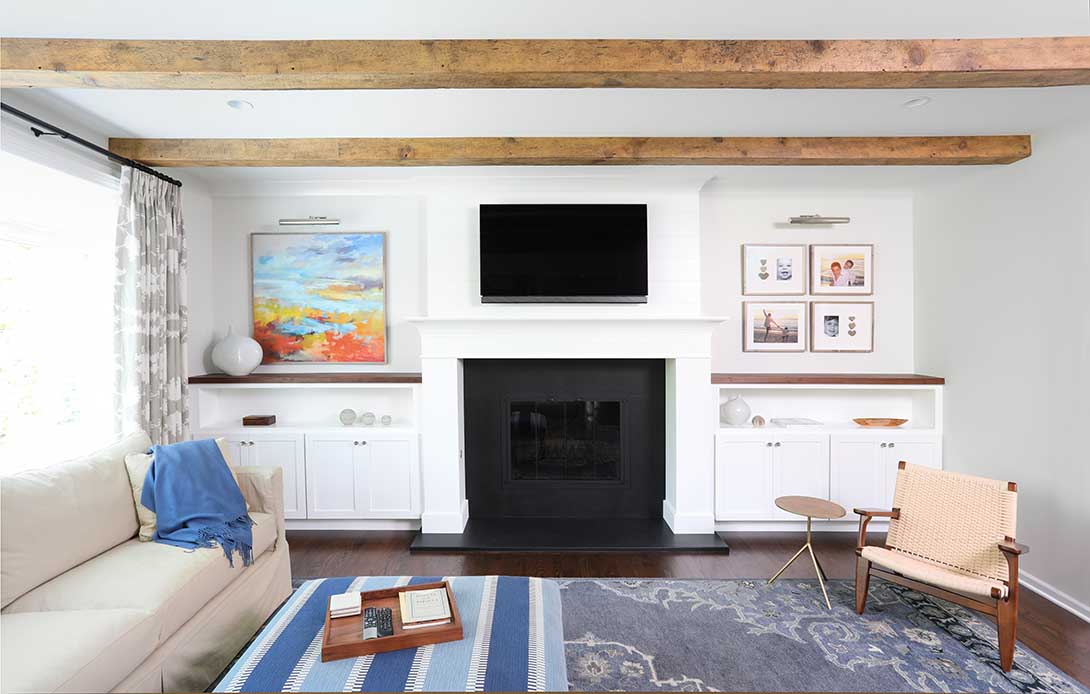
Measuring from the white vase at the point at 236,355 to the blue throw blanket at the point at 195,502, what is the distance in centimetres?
130

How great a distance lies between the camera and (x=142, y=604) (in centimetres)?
190

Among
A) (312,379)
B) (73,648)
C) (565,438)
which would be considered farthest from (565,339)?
(73,648)

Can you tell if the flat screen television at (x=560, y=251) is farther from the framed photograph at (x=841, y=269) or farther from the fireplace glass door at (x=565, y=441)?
the framed photograph at (x=841, y=269)

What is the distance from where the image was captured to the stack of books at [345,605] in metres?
1.88

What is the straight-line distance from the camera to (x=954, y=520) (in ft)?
8.68

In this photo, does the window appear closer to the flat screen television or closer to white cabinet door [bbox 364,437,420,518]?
white cabinet door [bbox 364,437,420,518]

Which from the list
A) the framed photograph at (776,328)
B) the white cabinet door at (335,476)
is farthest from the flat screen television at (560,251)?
the white cabinet door at (335,476)

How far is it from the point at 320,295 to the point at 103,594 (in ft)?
7.99

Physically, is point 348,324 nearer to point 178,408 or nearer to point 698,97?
point 178,408

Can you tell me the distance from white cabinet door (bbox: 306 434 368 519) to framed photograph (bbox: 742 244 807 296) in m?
3.10

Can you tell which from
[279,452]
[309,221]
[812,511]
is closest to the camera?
[812,511]

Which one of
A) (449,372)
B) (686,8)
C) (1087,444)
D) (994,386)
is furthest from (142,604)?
(994,386)

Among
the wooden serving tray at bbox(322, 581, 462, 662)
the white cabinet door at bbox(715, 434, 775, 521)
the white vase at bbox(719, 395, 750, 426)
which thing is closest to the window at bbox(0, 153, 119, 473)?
the wooden serving tray at bbox(322, 581, 462, 662)

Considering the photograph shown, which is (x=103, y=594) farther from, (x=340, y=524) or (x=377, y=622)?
(x=340, y=524)
